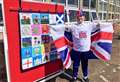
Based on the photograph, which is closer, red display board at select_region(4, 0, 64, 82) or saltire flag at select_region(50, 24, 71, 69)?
red display board at select_region(4, 0, 64, 82)

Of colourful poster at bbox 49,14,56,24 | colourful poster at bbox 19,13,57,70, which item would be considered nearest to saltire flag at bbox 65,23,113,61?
colourful poster at bbox 49,14,56,24

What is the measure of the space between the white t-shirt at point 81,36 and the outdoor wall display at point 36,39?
536mm

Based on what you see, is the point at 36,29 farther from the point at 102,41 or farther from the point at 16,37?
the point at 102,41

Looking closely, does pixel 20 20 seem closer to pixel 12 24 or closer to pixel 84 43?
pixel 12 24

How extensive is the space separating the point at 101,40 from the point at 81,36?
0.58m

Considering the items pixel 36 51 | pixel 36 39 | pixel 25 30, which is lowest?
pixel 36 51

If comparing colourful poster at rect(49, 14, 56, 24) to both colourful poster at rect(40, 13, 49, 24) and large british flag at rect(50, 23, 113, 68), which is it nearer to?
colourful poster at rect(40, 13, 49, 24)

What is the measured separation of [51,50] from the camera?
5.18m

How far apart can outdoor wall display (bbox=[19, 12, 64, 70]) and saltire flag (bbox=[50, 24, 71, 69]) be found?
23 cm

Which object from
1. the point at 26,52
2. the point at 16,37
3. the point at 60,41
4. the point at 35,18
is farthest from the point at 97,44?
the point at 16,37

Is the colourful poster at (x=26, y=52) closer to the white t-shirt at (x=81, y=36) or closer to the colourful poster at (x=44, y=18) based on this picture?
the colourful poster at (x=44, y=18)

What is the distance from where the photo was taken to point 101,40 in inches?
205

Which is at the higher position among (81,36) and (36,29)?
(36,29)

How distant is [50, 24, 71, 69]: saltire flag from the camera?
15.7ft
